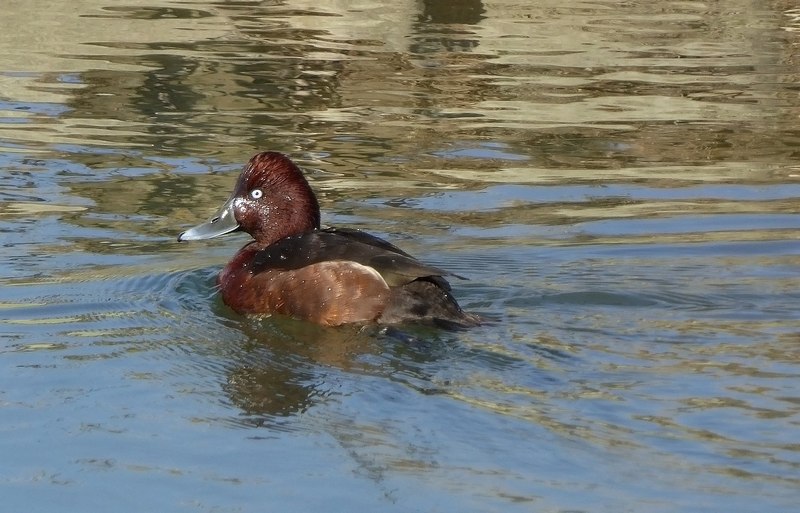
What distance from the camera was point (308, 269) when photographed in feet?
24.8

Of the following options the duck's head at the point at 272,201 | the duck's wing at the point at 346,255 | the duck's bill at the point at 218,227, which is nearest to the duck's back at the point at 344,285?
the duck's wing at the point at 346,255

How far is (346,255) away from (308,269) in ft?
0.82

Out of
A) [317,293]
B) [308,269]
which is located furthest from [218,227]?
[317,293]

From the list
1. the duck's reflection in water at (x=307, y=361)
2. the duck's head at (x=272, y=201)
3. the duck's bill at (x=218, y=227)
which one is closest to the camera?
the duck's reflection in water at (x=307, y=361)

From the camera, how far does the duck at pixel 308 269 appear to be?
7289mm

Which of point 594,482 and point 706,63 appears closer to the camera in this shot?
point 594,482

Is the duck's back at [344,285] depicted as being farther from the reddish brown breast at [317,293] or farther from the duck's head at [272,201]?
the duck's head at [272,201]

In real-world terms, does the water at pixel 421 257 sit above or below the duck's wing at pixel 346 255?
below

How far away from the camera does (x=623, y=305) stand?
25.2 ft

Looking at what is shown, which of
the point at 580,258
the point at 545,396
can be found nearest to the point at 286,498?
the point at 545,396

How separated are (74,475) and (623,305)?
3.36m

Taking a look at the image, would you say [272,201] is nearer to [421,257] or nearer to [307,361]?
[421,257]

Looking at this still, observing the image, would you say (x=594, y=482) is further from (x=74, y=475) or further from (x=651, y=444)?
(x=74, y=475)

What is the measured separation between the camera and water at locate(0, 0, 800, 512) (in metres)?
5.50
